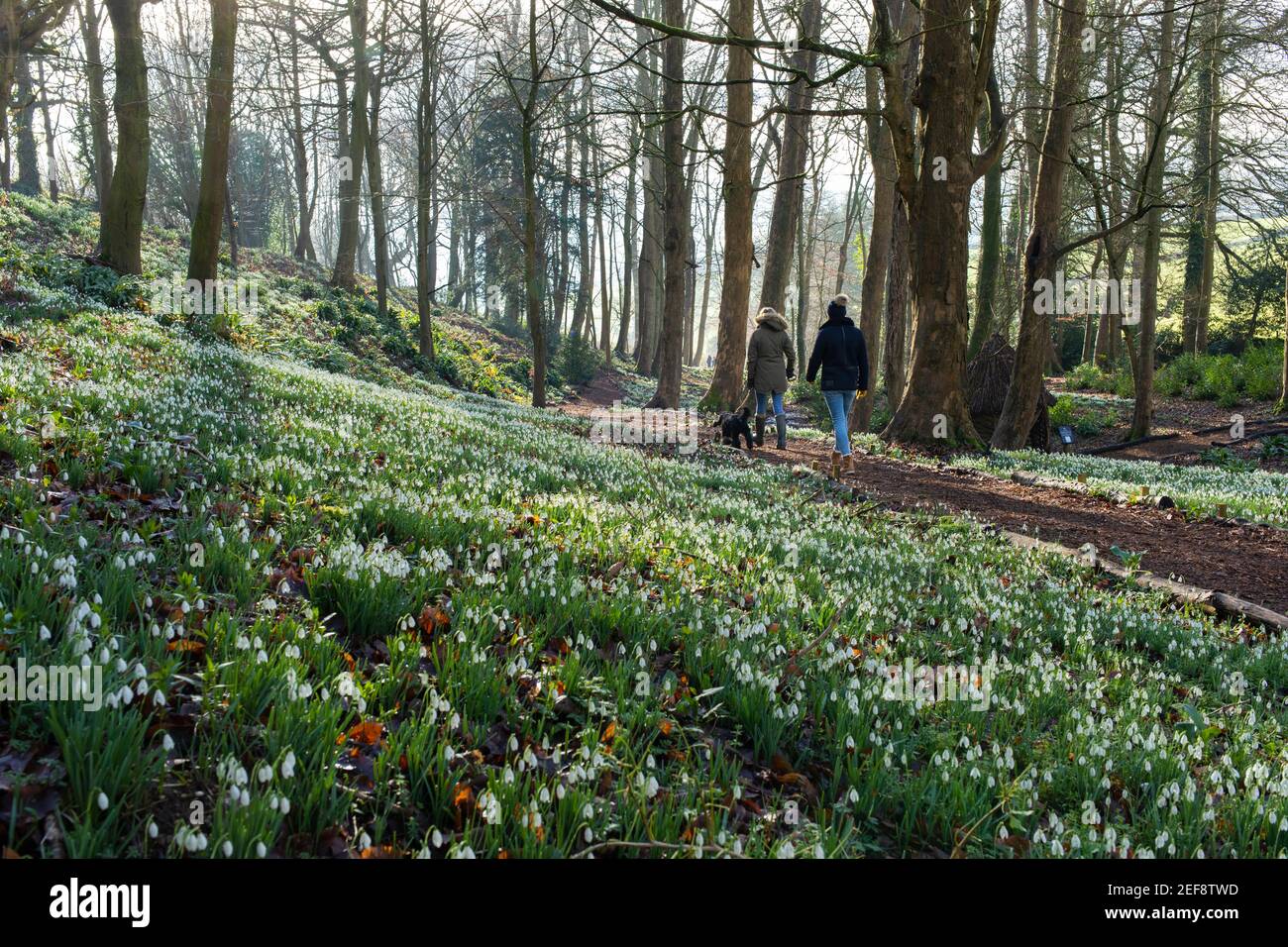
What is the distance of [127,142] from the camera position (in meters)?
16.3

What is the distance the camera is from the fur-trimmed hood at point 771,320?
45.4 feet

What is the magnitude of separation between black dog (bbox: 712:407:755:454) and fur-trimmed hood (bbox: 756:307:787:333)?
169 cm

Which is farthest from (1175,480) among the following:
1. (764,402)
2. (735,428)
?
(735,428)
